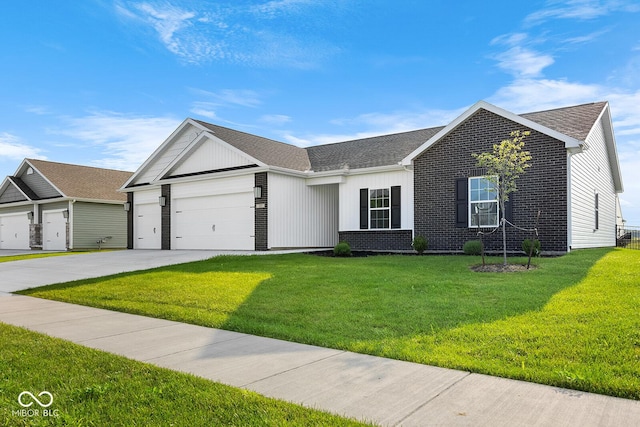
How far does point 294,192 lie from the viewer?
1922cm

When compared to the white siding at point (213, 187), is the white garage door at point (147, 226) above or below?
below

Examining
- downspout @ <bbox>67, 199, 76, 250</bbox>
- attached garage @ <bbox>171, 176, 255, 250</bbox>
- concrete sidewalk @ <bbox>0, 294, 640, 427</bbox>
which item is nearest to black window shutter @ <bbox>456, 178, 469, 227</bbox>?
attached garage @ <bbox>171, 176, 255, 250</bbox>

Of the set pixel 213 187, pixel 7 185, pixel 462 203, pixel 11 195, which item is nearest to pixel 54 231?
pixel 11 195

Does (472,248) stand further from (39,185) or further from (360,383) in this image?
(39,185)

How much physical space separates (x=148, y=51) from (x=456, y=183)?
38.1 feet

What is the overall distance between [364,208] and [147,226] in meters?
11.8

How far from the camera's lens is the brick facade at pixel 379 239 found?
16.8 meters

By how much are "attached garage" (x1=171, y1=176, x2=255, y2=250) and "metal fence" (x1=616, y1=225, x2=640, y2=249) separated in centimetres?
1855

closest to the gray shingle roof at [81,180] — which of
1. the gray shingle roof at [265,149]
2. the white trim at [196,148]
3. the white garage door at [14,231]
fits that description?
the white garage door at [14,231]

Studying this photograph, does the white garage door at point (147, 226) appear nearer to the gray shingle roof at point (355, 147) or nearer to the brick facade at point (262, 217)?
the gray shingle roof at point (355, 147)

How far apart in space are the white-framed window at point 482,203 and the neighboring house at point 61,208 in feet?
73.0

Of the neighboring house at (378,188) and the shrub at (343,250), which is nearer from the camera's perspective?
the neighboring house at (378,188)

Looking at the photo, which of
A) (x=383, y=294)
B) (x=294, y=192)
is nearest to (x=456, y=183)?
(x=294, y=192)

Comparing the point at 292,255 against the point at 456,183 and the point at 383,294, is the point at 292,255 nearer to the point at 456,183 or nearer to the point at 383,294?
the point at 456,183
